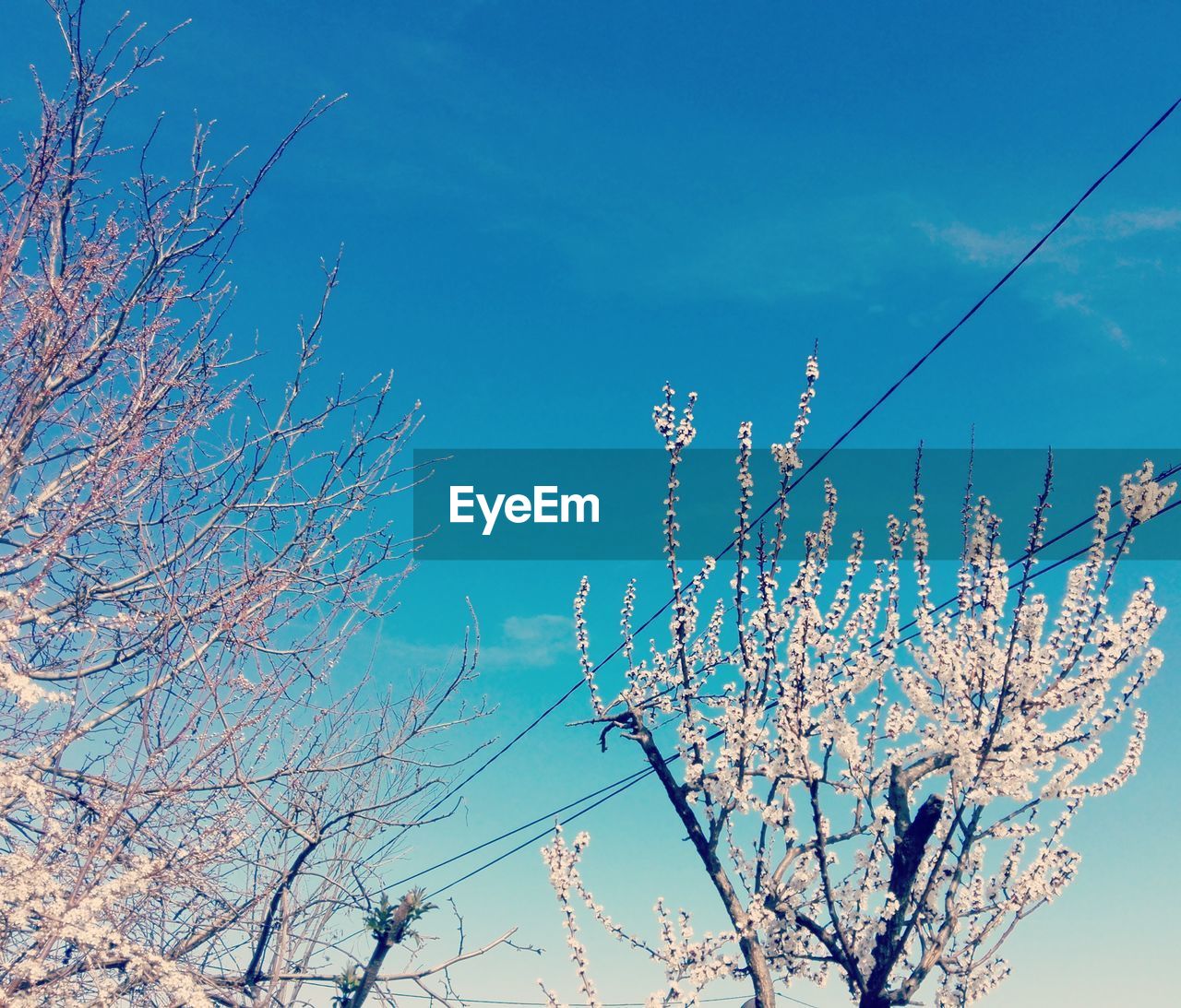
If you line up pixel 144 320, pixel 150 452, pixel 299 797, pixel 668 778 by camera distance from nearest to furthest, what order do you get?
pixel 150 452, pixel 144 320, pixel 299 797, pixel 668 778

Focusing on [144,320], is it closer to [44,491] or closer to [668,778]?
[44,491]

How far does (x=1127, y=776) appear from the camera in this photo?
6477 millimetres

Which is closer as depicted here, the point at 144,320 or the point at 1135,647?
the point at 144,320

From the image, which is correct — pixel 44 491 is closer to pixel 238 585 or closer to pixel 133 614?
pixel 133 614

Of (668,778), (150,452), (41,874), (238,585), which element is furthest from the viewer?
(668,778)

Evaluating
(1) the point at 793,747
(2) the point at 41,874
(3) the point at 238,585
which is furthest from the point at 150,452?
(1) the point at 793,747

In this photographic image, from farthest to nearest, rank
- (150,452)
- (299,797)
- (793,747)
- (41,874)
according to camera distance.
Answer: (793,747), (299,797), (150,452), (41,874)

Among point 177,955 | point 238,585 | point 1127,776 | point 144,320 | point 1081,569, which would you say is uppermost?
point 144,320

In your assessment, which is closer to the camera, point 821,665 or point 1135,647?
point 1135,647

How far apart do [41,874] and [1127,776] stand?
6.71 metres

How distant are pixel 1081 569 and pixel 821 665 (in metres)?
1.81

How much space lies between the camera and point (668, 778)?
7129 millimetres

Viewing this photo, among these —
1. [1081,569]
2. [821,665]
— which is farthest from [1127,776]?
[821,665]

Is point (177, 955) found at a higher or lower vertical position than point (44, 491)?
lower
